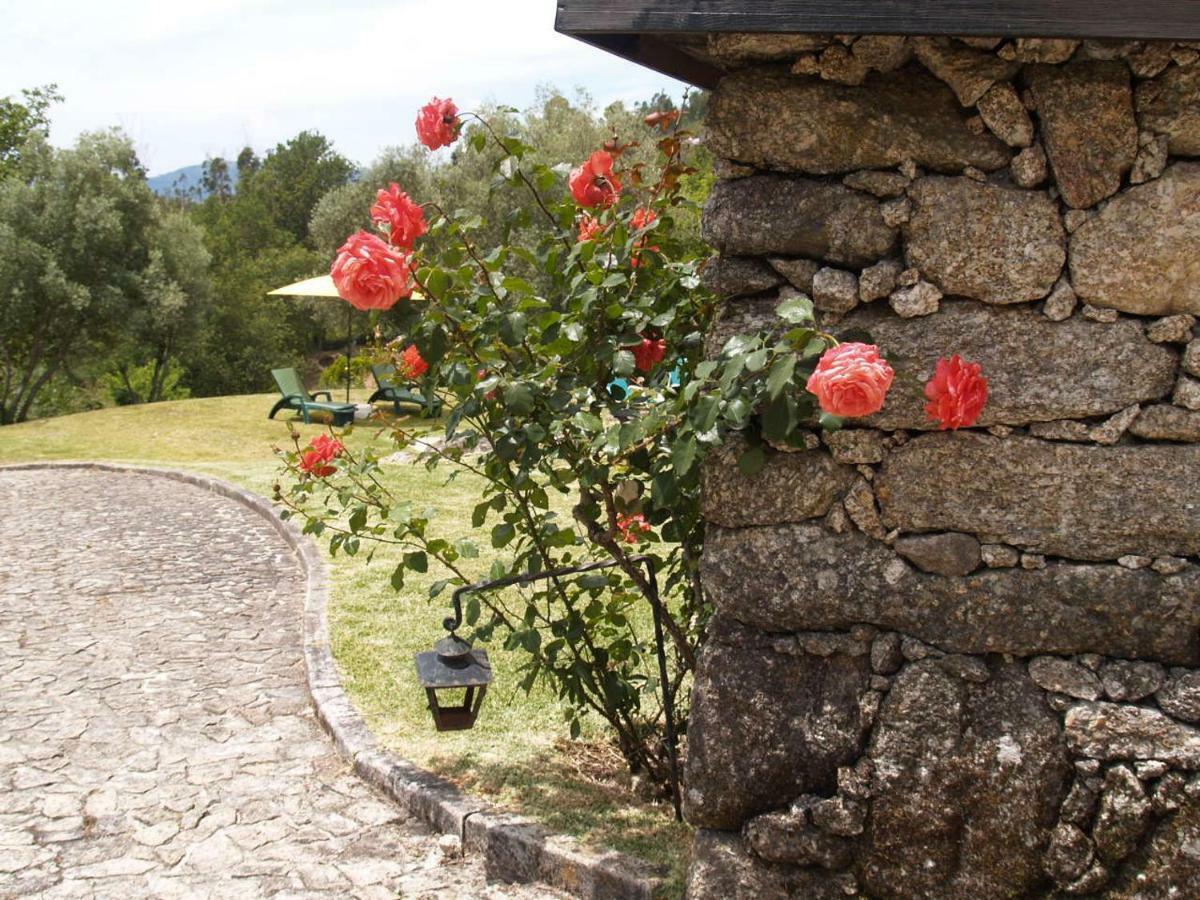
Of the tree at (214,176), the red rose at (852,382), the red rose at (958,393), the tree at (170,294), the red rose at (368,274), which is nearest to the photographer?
the red rose at (852,382)

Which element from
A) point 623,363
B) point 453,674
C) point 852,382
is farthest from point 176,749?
point 852,382

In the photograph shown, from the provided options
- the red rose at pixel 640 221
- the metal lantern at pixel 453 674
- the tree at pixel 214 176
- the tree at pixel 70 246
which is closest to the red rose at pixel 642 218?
the red rose at pixel 640 221

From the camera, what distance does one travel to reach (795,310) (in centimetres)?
305

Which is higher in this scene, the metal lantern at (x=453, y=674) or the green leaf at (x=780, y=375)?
the green leaf at (x=780, y=375)

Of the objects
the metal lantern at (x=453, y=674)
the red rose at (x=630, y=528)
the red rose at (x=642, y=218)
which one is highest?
the red rose at (x=642, y=218)

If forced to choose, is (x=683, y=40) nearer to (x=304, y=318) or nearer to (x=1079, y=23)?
(x=1079, y=23)

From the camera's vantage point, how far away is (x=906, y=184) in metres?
3.21

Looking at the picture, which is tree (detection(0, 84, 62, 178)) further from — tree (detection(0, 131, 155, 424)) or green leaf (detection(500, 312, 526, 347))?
green leaf (detection(500, 312, 526, 347))

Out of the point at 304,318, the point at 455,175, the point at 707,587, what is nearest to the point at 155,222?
the point at 455,175

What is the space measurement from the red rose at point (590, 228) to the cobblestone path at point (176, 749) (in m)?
2.27

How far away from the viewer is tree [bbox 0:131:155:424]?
22.5 m

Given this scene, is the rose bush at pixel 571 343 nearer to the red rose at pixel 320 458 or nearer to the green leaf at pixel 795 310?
the green leaf at pixel 795 310

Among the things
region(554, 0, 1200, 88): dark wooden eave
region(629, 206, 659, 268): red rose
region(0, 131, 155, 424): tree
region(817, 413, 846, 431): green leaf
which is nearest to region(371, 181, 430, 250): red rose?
region(629, 206, 659, 268): red rose

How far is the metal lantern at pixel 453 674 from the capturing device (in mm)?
4086
